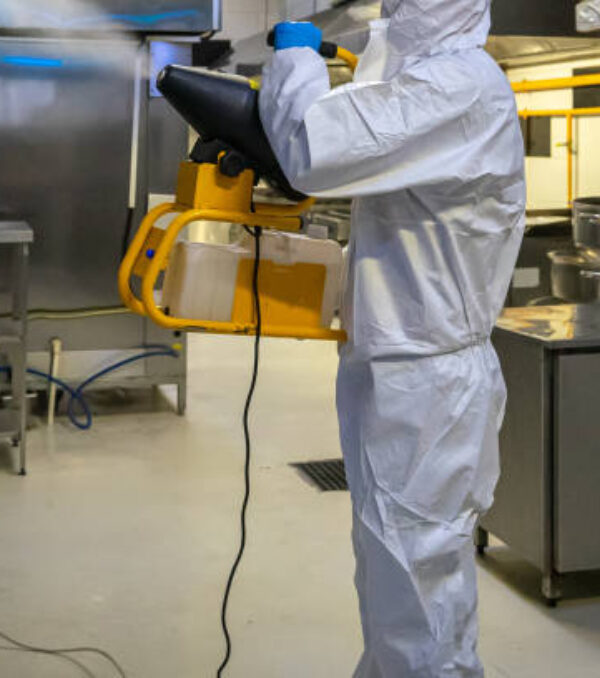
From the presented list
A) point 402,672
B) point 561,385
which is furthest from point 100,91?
point 402,672

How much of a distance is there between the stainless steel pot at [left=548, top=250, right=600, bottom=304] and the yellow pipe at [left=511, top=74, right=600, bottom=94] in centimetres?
179

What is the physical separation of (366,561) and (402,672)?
0.63 feet

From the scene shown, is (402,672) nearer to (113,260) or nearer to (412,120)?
(412,120)

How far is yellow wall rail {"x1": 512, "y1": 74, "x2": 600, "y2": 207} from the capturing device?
18.2ft

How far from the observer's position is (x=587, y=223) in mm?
3322

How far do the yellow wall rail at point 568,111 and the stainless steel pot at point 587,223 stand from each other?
7.57 ft

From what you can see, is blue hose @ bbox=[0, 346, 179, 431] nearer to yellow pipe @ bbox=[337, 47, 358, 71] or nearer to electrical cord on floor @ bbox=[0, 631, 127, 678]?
electrical cord on floor @ bbox=[0, 631, 127, 678]

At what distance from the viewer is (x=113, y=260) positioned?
457cm

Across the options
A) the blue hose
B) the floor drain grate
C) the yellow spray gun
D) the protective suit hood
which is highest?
the protective suit hood

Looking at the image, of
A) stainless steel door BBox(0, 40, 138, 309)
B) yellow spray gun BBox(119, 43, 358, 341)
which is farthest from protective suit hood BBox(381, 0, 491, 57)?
stainless steel door BBox(0, 40, 138, 309)

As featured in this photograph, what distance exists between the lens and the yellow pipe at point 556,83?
5.50 meters

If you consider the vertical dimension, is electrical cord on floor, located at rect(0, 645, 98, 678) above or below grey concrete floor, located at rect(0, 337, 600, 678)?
below

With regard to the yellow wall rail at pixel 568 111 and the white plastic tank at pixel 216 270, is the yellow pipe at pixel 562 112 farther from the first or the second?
the white plastic tank at pixel 216 270

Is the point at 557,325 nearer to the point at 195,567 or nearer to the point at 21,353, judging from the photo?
the point at 195,567
